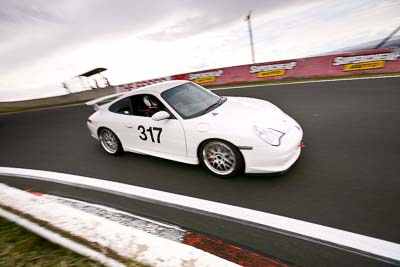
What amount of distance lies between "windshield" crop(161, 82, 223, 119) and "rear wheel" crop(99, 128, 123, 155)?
55.4 inches

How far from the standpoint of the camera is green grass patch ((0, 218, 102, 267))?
74.1 inches

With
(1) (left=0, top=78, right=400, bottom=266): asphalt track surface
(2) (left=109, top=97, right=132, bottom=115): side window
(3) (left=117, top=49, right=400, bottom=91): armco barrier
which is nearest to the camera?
(1) (left=0, top=78, right=400, bottom=266): asphalt track surface

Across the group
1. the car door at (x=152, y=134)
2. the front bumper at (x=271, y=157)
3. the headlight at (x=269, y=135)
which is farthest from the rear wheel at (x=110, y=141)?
the headlight at (x=269, y=135)

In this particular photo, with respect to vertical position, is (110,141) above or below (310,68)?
below

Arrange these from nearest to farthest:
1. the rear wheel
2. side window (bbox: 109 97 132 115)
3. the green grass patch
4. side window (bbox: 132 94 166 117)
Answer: the green grass patch < side window (bbox: 132 94 166 117) < side window (bbox: 109 97 132 115) < the rear wheel

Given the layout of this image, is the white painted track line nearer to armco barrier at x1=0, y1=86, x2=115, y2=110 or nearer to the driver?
the driver

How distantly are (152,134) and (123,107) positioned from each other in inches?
37.0

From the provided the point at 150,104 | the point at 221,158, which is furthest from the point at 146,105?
the point at 221,158

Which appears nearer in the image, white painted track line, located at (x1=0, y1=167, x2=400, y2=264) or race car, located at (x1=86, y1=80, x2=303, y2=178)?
white painted track line, located at (x1=0, y1=167, x2=400, y2=264)

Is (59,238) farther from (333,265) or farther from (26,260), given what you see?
(333,265)

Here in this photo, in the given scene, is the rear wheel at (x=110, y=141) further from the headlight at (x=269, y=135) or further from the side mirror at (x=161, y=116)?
the headlight at (x=269, y=135)

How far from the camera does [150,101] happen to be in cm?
390

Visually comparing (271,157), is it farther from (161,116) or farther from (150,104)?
(150,104)

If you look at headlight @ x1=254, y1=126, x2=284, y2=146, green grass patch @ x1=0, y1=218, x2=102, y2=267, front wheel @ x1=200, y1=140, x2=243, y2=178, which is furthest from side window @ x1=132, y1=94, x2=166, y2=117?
green grass patch @ x1=0, y1=218, x2=102, y2=267
